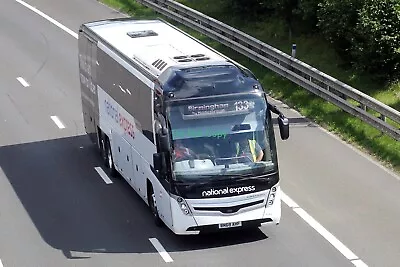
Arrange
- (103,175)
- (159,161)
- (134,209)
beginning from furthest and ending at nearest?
(103,175) < (134,209) < (159,161)

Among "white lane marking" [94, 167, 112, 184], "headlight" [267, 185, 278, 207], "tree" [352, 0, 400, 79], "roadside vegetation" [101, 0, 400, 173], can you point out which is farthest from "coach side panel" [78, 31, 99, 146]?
"tree" [352, 0, 400, 79]

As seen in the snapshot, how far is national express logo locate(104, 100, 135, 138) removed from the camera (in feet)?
64.8

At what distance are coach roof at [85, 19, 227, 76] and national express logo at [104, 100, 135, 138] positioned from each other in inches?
53.3

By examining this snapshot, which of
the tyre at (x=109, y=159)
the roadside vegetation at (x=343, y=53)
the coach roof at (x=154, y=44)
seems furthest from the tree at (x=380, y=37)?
the tyre at (x=109, y=159)

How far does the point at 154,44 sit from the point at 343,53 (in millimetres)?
9881

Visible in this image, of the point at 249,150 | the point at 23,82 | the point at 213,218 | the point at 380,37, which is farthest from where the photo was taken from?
the point at 23,82

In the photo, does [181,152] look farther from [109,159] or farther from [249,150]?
[109,159]

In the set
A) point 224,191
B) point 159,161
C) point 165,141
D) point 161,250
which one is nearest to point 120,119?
point 159,161

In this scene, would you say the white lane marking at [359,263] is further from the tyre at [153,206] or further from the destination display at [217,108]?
the tyre at [153,206]

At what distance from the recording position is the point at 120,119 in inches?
808

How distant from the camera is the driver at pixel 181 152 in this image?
17172 millimetres

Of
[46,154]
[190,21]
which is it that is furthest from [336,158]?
[190,21]

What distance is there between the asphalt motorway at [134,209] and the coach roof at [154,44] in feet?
10.3

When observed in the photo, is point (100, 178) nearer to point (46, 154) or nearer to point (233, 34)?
point (46, 154)
